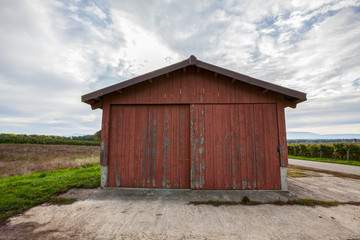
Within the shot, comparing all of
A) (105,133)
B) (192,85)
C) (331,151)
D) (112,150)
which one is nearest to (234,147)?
(192,85)

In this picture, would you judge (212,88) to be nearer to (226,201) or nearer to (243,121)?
(243,121)

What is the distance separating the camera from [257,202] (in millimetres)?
4621

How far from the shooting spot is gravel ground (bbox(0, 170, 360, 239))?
3139mm

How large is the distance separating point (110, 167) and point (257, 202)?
193 inches

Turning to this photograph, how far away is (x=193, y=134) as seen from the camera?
5848mm

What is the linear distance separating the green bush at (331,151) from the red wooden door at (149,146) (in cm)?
2017

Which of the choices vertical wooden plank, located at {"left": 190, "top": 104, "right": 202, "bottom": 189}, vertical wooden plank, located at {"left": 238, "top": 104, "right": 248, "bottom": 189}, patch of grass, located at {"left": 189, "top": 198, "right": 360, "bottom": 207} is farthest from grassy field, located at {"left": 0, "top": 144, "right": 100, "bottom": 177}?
vertical wooden plank, located at {"left": 238, "top": 104, "right": 248, "bottom": 189}

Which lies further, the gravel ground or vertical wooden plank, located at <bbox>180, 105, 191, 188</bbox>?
vertical wooden plank, located at <bbox>180, 105, 191, 188</bbox>

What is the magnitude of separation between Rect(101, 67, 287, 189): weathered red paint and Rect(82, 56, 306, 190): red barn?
32 millimetres

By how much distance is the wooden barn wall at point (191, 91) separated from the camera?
589cm

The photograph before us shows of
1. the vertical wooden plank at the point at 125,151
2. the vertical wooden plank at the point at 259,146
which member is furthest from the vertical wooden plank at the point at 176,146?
the vertical wooden plank at the point at 259,146

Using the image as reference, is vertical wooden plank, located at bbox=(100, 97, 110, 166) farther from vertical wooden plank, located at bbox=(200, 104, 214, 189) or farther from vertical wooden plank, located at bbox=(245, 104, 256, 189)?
vertical wooden plank, located at bbox=(245, 104, 256, 189)

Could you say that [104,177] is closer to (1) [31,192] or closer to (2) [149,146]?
(2) [149,146]

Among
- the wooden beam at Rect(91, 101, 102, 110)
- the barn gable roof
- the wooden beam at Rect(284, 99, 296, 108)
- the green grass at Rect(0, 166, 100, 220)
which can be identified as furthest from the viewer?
the wooden beam at Rect(91, 101, 102, 110)
